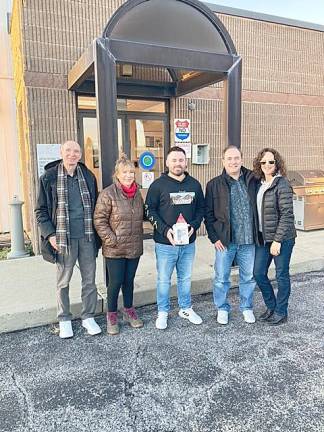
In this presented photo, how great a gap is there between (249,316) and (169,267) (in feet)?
3.22

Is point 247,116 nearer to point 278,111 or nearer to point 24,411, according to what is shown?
point 278,111

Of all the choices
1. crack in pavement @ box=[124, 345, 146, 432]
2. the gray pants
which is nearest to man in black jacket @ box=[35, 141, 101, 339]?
the gray pants

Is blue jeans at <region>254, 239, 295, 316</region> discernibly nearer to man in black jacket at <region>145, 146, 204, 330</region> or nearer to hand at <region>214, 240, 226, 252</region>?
hand at <region>214, 240, 226, 252</region>

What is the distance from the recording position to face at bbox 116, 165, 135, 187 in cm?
333

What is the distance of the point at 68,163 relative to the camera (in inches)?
129

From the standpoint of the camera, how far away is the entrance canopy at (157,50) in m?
3.95

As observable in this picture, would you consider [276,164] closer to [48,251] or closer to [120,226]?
[120,226]

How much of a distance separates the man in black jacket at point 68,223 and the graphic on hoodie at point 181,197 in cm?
75

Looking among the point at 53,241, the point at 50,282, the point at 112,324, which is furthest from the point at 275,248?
the point at 50,282

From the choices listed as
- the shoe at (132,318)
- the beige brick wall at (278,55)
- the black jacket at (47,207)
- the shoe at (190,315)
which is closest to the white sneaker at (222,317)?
the shoe at (190,315)

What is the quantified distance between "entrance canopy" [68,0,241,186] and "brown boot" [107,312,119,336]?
1412 mm

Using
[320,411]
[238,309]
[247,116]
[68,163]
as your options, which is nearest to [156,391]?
[320,411]

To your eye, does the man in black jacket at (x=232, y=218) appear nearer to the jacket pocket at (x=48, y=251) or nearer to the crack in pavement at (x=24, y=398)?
the jacket pocket at (x=48, y=251)

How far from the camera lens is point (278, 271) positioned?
3551 mm
